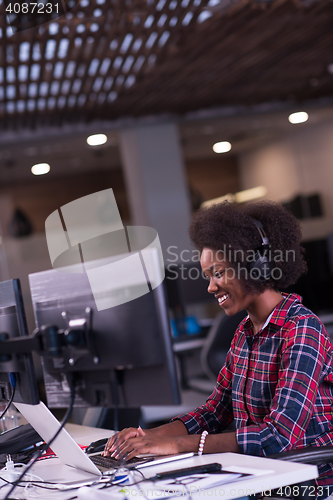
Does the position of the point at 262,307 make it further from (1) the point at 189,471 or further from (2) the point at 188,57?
(2) the point at 188,57

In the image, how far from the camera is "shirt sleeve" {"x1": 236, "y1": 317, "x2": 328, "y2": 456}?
5.35ft

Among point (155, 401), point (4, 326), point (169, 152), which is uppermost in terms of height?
point (169, 152)

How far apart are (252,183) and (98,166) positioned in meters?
2.05

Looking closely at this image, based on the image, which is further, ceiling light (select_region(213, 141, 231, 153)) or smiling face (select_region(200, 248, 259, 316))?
ceiling light (select_region(213, 141, 231, 153))

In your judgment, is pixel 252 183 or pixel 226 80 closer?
pixel 226 80

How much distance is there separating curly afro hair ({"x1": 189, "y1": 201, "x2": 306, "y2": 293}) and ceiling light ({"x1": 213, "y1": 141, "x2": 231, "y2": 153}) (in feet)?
18.6

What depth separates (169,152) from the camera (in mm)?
6816

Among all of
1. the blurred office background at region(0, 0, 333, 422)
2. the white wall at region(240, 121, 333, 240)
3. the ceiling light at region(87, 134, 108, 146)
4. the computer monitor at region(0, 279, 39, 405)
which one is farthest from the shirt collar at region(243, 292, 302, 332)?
the white wall at region(240, 121, 333, 240)

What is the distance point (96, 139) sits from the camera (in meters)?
6.80

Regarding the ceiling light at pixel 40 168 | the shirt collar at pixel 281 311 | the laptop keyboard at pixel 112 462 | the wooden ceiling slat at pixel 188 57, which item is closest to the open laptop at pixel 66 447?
the laptop keyboard at pixel 112 462

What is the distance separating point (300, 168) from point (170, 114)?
180 cm

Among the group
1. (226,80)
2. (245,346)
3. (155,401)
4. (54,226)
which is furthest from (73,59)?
(155,401)

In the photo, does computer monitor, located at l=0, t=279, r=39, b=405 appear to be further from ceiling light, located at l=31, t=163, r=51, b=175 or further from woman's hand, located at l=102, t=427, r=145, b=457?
ceiling light, located at l=31, t=163, r=51, b=175

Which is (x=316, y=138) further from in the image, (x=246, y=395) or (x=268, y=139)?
(x=246, y=395)
